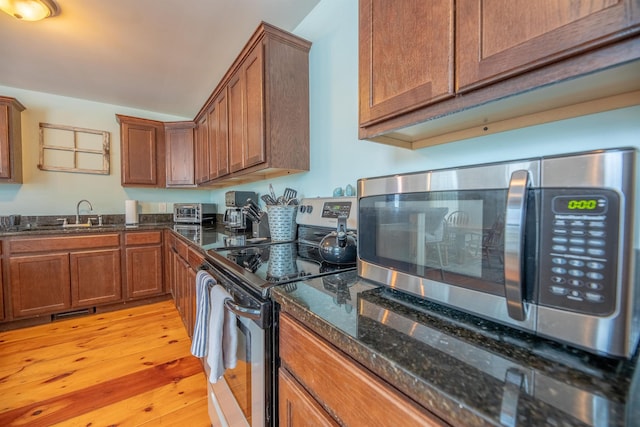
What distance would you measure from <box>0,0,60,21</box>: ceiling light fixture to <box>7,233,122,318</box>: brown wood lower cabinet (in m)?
1.81

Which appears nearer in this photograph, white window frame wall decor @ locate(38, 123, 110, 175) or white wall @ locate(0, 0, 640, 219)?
white wall @ locate(0, 0, 640, 219)

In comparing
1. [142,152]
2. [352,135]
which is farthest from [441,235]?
[142,152]

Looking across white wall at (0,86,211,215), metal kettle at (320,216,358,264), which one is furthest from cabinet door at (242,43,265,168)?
white wall at (0,86,211,215)

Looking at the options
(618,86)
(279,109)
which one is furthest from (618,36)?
(279,109)

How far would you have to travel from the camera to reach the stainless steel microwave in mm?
374

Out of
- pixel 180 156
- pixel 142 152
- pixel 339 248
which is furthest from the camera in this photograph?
pixel 180 156

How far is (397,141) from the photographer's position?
1029mm

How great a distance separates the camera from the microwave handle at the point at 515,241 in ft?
1.47

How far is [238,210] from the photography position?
2375 millimetres

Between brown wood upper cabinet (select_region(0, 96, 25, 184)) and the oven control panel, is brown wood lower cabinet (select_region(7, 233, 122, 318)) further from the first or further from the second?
the oven control panel

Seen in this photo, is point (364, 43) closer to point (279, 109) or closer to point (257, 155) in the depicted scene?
point (279, 109)

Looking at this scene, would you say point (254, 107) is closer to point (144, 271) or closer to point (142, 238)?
point (142, 238)

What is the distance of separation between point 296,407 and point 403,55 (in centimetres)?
97

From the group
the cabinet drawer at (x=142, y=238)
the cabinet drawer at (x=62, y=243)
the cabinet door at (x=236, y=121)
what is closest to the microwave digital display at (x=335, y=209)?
the cabinet door at (x=236, y=121)
